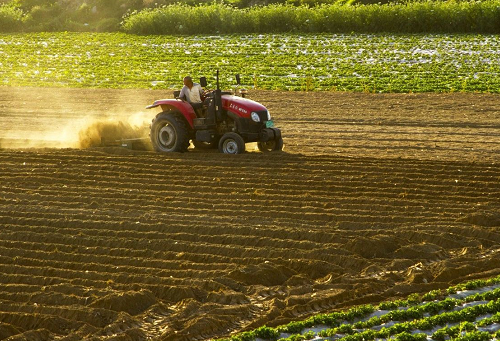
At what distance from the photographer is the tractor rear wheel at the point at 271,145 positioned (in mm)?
16719

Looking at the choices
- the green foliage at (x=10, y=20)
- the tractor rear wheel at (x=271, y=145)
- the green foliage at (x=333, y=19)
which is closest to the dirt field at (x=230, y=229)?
the tractor rear wheel at (x=271, y=145)

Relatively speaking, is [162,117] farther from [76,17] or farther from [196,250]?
[76,17]

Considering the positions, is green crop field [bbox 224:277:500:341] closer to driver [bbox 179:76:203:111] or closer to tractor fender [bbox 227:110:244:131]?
tractor fender [bbox 227:110:244:131]

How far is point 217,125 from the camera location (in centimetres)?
1641

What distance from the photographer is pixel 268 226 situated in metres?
11.5

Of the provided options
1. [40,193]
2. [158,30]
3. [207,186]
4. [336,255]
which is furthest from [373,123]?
[158,30]

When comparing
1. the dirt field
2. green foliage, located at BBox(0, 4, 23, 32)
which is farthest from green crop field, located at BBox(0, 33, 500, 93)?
the dirt field

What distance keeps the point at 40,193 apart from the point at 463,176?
702 cm

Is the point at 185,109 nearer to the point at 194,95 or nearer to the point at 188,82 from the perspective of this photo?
the point at 194,95

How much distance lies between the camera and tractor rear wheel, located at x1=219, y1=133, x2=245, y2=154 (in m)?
16.2

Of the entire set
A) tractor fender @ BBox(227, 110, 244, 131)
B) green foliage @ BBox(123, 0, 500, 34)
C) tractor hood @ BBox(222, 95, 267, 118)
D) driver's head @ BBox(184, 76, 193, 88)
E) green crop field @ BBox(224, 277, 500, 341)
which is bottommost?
green crop field @ BBox(224, 277, 500, 341)

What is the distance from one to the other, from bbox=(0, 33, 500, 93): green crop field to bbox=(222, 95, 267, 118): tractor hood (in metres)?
10.8

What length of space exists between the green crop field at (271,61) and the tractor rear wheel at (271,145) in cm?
1002

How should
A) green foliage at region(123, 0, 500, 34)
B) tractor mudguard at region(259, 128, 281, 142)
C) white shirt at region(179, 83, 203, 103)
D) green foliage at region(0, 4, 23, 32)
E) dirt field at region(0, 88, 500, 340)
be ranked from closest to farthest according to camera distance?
1. dirt field at region(0, 88, 500, 340)
2. tractor mudguard at region(259, 128, 281, 142)
3. white shirt at region(179, 83, 203, 103)
4. green foliage at region(123, 0, 500, 34)
5. green foliage at region(0, 4, 23, 32)
